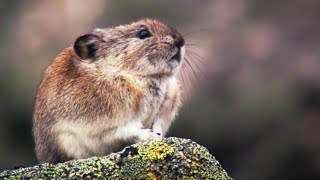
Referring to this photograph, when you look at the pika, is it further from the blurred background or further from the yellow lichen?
the blurred background

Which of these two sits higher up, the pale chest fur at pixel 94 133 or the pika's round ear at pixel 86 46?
the pika's round ear at pixel 86 46

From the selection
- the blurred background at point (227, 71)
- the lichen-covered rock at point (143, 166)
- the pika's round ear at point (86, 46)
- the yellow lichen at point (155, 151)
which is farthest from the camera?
the blurred background at point (227, 71)

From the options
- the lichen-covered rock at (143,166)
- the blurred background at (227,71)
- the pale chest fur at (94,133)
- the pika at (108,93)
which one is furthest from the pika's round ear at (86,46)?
the blurred background at (227,71)

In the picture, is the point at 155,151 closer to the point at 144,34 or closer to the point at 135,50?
the point at 135,50

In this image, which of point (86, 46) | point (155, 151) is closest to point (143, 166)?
point (155, 151)

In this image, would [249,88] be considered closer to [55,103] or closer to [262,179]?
[262,179]

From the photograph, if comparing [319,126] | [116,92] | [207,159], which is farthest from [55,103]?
[319,126]

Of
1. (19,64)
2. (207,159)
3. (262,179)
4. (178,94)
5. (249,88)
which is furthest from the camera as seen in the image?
(19,64)

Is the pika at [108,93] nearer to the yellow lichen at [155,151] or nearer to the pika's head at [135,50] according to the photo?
the pika's head at [135,50]
